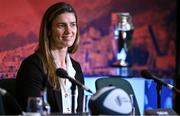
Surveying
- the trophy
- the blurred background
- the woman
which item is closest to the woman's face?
the woman

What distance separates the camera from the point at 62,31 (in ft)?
9.74

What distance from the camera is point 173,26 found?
5258 millimetres

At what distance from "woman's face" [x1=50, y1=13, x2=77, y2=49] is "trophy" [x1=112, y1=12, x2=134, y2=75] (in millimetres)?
1753

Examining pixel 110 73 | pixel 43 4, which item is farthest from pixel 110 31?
pixel 43 4

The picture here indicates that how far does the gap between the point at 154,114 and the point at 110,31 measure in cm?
264

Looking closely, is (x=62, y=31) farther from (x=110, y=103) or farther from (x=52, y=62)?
(x=110, y=103)

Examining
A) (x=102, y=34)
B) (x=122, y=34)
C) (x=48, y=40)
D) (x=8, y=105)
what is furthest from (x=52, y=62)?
(x=102, y=34)

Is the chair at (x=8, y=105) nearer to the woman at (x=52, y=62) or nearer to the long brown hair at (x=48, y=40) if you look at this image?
the woman at (x=52, y=62)

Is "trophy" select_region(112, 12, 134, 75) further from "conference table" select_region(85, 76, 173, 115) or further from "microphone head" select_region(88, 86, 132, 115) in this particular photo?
"microphone head" select_region(88, 86, 132, 115)

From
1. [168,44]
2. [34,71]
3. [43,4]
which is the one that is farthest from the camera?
[168,44]

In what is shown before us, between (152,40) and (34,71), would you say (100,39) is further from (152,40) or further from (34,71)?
(34,71)

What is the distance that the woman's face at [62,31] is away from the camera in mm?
2949

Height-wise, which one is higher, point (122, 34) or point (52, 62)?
point (122, 34)

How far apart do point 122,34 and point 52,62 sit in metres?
1.87
